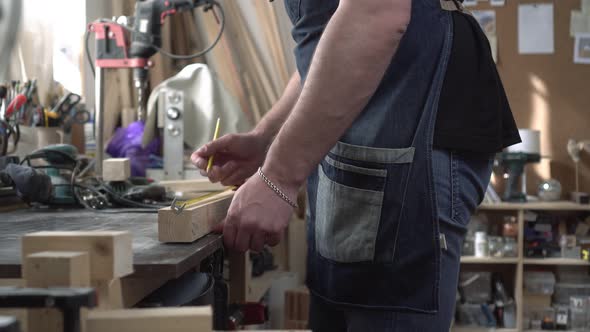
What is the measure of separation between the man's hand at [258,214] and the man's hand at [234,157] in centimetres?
35

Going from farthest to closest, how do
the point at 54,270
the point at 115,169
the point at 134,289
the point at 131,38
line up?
the point at 131,38
the point at 115,169
the point at 134,289
the point at 54,270

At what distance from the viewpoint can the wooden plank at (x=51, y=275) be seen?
506 millimetres

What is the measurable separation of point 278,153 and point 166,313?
40 cm

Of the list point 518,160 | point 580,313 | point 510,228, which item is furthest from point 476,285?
point 518,160

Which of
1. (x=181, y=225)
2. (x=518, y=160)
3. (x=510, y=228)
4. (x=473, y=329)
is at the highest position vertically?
(x=181, y=225)

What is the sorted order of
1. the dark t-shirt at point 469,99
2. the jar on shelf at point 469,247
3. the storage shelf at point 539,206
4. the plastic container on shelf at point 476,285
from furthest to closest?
the plastic container on shelf at point 476,285 → the jar on shelf at point 469,247 → the storage shelf at point 539,206 → the dark t-shirt at point 469,99

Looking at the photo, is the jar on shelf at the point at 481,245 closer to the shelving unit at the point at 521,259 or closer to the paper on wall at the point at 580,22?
the shelving unit at the point at 521,259

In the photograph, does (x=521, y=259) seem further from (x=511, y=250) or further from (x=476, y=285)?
(x=476, y=285)

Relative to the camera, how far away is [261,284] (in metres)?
2.44

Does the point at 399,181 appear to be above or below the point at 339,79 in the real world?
below

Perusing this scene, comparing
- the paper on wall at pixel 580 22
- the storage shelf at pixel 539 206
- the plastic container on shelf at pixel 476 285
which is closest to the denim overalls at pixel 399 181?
the storage shelf at pixel 539 206

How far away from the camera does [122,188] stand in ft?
5.09

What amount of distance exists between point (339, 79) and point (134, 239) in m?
0.37

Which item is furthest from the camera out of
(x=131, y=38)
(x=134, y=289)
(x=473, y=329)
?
(x=473, y=329)
